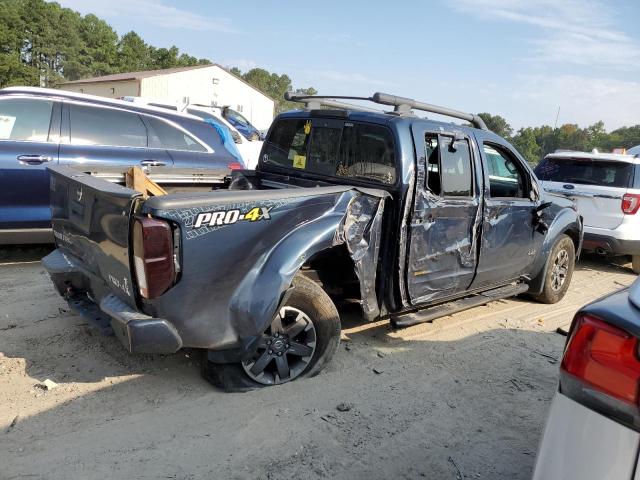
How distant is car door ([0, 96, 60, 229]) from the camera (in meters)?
5.39

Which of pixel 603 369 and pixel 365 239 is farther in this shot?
pixel 365 239

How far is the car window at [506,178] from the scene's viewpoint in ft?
16.7

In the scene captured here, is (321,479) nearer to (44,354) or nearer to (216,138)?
(44,354)

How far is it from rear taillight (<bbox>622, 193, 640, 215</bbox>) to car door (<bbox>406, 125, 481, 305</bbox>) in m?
3.84

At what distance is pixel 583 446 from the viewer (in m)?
1.52

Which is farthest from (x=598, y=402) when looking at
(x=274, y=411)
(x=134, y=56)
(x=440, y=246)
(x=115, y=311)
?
(x=134, y=56)

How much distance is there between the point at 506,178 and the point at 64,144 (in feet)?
15.7

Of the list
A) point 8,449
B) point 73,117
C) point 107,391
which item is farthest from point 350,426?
point 73,117

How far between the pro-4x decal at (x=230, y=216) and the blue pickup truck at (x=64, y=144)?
7.59ft

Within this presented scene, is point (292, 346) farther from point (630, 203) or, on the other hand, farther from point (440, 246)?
point (630, 203)

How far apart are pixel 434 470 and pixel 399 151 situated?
2180mm

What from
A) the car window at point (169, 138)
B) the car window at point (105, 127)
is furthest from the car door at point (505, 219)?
the car window at point (105, 127)

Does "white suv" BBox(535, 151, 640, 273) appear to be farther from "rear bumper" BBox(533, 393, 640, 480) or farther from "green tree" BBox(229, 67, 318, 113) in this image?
"green tree" BBox(229, 67, 318, 113)

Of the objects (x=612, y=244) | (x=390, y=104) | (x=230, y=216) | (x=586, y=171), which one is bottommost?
(x=612, y=244)
